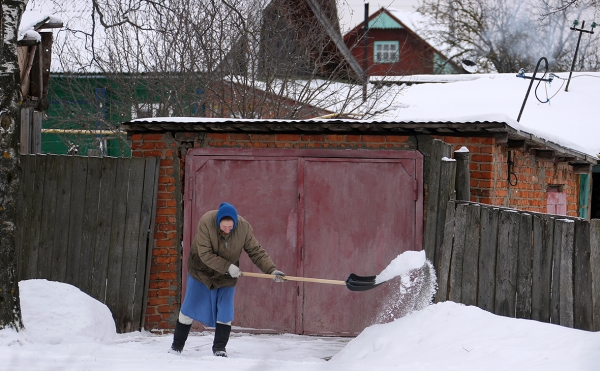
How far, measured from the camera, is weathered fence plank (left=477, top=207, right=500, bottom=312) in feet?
21.4

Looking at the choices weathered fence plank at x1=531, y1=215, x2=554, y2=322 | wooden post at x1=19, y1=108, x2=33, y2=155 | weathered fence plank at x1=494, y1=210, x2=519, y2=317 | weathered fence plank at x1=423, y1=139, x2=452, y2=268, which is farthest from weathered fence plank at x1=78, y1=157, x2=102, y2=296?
weathered fence plank at x1=531, y1=215, x2=554, y2=322

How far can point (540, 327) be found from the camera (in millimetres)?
5625

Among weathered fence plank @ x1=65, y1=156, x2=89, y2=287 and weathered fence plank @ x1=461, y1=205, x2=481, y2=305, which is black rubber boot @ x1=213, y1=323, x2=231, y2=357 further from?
weathered fence plank @ x1=65, y1=156, x2=89, y2=287

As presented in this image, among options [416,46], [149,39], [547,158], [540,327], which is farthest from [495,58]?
[540,327]

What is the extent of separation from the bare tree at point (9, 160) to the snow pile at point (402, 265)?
3190 millimetres

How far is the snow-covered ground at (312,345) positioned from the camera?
5.25 meters

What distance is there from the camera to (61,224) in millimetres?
8570

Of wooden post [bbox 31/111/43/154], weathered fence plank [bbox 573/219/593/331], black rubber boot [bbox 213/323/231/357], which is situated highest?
wooden post [bbox 31/111/43/154]

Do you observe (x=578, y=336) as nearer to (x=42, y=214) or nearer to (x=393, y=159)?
(x=393, y=159)

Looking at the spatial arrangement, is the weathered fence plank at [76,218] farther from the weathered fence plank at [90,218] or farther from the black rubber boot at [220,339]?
the black rubber boot at [220,339]

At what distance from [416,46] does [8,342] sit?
33.3 meters

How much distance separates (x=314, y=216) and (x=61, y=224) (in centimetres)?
273

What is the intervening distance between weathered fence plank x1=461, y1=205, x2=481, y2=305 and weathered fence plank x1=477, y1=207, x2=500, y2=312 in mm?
69

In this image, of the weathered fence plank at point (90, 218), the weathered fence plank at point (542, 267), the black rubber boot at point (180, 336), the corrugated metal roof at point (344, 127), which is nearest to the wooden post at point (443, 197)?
the corrugated metal roof at point (344, 127)
